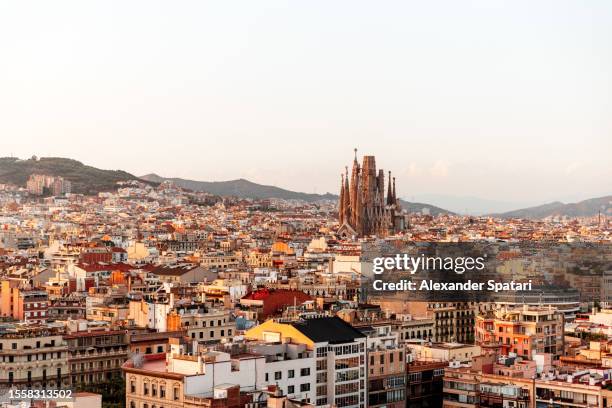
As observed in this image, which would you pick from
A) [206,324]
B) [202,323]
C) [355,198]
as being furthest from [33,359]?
[355,198]

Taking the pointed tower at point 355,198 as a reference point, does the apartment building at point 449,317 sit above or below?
below

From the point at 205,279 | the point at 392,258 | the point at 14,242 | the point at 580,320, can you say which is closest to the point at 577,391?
the point at 580,320

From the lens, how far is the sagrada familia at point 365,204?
13638 centimetres

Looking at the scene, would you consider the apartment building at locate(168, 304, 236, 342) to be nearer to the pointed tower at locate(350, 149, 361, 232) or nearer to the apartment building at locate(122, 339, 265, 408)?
the apartment building at locate(122, 339, 265, 408)

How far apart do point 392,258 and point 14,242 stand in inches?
1994

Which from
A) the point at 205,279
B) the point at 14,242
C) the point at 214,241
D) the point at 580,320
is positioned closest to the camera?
the point at 580,320

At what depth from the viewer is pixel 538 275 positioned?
90688 millimetres

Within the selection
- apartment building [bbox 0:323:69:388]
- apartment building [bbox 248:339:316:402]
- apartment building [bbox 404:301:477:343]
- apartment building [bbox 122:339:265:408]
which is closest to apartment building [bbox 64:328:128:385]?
apartment building [bbox 0:323:69:388]

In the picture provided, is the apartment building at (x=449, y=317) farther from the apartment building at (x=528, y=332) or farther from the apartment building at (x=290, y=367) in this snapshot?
the apartment building at (x=290, y=367)

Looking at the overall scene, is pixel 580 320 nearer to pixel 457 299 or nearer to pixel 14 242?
pixel 457 299

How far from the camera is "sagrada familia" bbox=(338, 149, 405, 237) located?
5369 inches

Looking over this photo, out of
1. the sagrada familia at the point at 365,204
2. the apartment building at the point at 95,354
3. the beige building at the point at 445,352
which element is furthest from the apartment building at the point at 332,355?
the sagrada familia at the point at 365,204

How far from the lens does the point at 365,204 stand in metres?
138

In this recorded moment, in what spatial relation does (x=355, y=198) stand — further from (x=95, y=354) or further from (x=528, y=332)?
(x=95, y=354)
